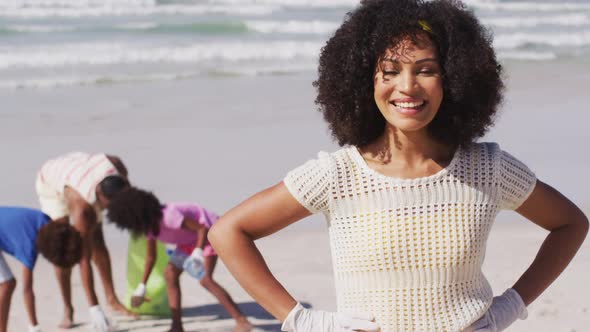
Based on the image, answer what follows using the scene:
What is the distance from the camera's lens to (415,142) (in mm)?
2746

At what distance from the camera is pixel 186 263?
21.1 feet

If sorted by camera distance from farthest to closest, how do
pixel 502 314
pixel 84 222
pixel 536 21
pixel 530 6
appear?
pixel 530 6 → pixel 536 21 → pixel 84 222 → pixel 502 314

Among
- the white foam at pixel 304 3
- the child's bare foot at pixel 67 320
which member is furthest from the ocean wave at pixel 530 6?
the child's bare foot at pixel 67 320

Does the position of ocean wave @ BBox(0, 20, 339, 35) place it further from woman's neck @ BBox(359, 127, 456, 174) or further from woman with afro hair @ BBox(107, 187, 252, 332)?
woman's neck @ BBox(359, 127, 456, 174)

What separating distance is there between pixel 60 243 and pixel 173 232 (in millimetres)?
705

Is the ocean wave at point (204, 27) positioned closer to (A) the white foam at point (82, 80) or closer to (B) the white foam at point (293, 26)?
(B) the white foam at point (293, 26)

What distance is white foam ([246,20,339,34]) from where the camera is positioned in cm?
2268

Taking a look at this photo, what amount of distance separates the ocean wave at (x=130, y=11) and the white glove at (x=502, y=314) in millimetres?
21504

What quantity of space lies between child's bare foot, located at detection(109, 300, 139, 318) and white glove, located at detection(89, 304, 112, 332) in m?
0.37

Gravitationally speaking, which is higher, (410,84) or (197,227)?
(410,84)

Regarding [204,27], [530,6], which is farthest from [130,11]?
[530,6]

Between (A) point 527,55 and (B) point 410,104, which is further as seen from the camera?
(A) point 527,55

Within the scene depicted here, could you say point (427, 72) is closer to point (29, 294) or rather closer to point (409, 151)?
point (409, 151)

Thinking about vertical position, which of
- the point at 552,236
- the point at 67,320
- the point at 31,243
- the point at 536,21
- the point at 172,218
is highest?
the point at 536,21
